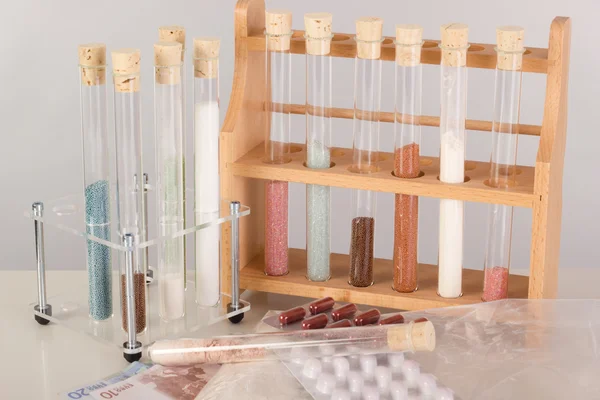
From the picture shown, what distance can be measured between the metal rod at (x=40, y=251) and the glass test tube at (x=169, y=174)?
223 mm

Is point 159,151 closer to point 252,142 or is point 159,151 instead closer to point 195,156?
point 195,156

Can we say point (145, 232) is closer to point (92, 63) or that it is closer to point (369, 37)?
point (92, 63)

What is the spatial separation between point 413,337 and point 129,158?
0.55 m

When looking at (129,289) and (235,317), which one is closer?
(129,289)

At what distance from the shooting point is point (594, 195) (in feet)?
11.8

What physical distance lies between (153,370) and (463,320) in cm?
51

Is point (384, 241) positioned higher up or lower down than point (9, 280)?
lower down

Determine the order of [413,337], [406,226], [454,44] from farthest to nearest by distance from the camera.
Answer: [406,226] < [454,44] < [413,337]

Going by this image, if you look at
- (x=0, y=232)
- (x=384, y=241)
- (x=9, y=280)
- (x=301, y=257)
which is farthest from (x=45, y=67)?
(x=301, y=257)

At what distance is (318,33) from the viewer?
2.02 m

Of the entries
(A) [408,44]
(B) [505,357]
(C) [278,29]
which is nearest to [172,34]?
(C) [278,29]

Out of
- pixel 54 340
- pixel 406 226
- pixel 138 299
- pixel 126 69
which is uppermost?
pixel 126 69

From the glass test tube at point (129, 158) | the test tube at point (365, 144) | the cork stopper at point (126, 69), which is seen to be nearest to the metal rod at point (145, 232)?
the glass test tube at point (129, 158)

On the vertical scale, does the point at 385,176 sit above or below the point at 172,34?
below
